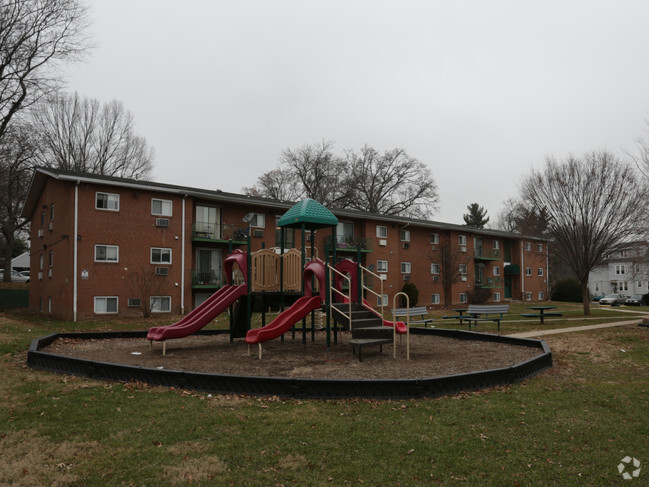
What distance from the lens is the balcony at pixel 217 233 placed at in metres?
27.5

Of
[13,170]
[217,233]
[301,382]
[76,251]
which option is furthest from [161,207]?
[301,382]

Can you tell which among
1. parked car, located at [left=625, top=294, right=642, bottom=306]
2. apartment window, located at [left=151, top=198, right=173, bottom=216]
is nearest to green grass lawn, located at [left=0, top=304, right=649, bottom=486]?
apartment window, located at [left=151, top=198, right=173, bottom=216]

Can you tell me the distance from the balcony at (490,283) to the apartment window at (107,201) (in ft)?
103

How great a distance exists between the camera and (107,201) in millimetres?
24484

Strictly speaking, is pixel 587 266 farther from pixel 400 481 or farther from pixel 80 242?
pixel 80 242

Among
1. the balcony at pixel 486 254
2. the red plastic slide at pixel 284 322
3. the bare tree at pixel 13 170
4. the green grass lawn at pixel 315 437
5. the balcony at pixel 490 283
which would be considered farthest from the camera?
the balcony at pixel 486 254

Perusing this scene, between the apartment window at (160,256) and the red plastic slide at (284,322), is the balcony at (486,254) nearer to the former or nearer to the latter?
the apartment window at (160,256)

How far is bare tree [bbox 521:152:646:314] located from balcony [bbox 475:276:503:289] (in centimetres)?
1836

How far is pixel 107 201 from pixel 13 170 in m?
13.2

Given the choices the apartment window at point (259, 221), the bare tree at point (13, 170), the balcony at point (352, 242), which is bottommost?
the balcony at point (352, 242)

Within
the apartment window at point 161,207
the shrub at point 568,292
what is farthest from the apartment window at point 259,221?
the shrub at point 568,292

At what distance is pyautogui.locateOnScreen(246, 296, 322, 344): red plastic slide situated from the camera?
10.5 m

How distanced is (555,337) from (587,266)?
35.3 feet

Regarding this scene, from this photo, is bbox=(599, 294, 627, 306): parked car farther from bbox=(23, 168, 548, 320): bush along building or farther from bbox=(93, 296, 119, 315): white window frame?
bbox=(93, 296, 119, 315): white window frame
